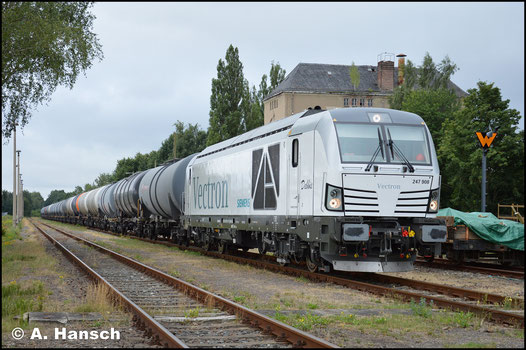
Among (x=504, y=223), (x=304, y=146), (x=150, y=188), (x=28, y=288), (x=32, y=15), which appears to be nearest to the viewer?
(x=28, y=288)

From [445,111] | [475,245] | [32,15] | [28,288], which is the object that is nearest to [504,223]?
[475,245]

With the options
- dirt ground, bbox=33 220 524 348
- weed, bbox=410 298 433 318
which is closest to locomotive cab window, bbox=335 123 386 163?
dirt ground, bbox=33 220 524 348

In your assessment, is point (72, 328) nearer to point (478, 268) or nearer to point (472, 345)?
point (472, 345)

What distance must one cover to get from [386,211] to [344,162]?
135 cm

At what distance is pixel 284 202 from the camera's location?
1464cm

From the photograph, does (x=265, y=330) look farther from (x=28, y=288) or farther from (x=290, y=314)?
(x=28, y=288)

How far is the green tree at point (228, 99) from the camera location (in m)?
65.2

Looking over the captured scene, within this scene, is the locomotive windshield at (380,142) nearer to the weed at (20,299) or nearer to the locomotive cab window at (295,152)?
the locomotive cab window at (295,152)

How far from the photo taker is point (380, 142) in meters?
12.8

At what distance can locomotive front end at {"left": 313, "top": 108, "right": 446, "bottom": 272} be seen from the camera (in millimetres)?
12344

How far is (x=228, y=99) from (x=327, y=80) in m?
15.3

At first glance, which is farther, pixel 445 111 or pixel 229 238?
pixel 445 111

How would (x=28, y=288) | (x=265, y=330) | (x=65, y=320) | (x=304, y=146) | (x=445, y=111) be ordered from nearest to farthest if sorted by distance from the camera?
(x=265, y=330), (x=65, y=320), (x=28, y=288), (x=304, y=146), (x=445, y=111)

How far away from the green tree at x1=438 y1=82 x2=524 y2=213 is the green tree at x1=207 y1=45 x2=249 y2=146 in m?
30.9
